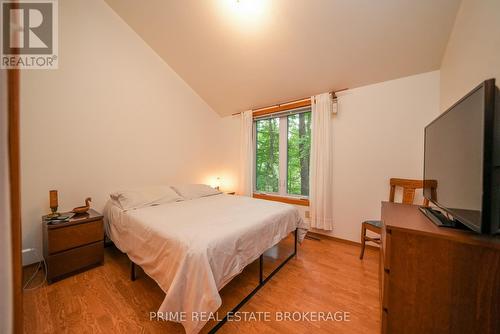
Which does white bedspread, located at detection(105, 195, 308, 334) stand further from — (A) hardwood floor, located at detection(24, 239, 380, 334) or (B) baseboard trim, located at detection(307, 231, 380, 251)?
(B) baseboard trim, located at detection(307, 231, 380, 251)

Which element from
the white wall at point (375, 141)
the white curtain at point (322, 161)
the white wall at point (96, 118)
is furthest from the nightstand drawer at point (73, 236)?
the white wall at point (375, 141)

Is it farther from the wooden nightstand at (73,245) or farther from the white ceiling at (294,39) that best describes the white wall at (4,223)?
the white ceiling at (294,39)

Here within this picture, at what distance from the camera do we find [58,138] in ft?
6.99

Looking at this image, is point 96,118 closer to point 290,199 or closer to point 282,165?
point 282,165

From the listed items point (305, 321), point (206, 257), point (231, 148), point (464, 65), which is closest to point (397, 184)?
point (464, 65)

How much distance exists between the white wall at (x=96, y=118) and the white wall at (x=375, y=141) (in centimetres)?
277

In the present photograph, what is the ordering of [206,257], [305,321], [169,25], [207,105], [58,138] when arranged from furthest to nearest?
[207,105] < [169,25] < [58,138] < [305,321] < [206,257]

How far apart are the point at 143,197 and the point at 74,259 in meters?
0.86

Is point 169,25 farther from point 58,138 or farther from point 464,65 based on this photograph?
point 464,65

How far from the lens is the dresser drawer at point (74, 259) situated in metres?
1.77

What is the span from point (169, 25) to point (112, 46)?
0.87 meters

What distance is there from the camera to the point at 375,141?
2.49 meters

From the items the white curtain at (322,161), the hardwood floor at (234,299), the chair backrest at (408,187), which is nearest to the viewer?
the hardwood floor at (234,299)

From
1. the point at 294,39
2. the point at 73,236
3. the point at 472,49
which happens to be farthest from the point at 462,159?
the point at 73,236
